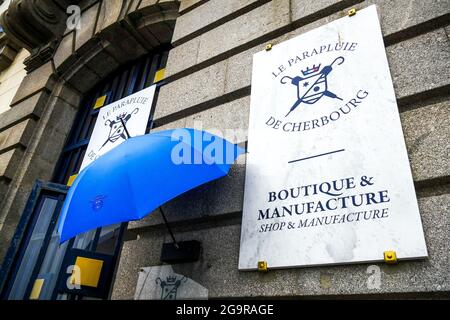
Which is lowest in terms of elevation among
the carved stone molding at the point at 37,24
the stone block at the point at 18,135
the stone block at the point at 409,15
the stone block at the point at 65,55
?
the stone block at the point at 409,15

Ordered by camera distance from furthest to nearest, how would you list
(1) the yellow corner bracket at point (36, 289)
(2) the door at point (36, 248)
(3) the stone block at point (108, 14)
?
(3) the stone block at point (108, 14)
(2) the door at point (36, 248)
(1) the yellow corner bracket at point (36, 289)

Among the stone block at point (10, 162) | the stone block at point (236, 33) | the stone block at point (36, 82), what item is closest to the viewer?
the stone block at point (236, 33)

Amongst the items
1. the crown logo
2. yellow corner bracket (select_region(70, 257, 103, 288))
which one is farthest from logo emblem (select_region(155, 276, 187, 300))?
the crown logo

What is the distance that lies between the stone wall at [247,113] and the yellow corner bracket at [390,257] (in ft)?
0.15

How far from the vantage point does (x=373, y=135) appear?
2326 mm

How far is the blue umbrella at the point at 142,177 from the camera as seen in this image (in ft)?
7.44

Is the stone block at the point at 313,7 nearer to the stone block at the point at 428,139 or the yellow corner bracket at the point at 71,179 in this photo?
the stone block at the point at 428,139

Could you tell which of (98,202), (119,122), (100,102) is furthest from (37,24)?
(98,202)

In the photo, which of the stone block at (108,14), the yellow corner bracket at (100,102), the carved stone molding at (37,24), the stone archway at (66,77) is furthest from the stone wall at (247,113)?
the carved stone molding at (37,24)

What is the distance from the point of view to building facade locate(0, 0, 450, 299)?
2.12m

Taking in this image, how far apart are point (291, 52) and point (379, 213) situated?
5.76ft

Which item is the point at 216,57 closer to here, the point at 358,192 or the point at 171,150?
the point at 171,150

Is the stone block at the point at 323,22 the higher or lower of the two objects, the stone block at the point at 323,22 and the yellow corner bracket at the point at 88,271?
the higher
